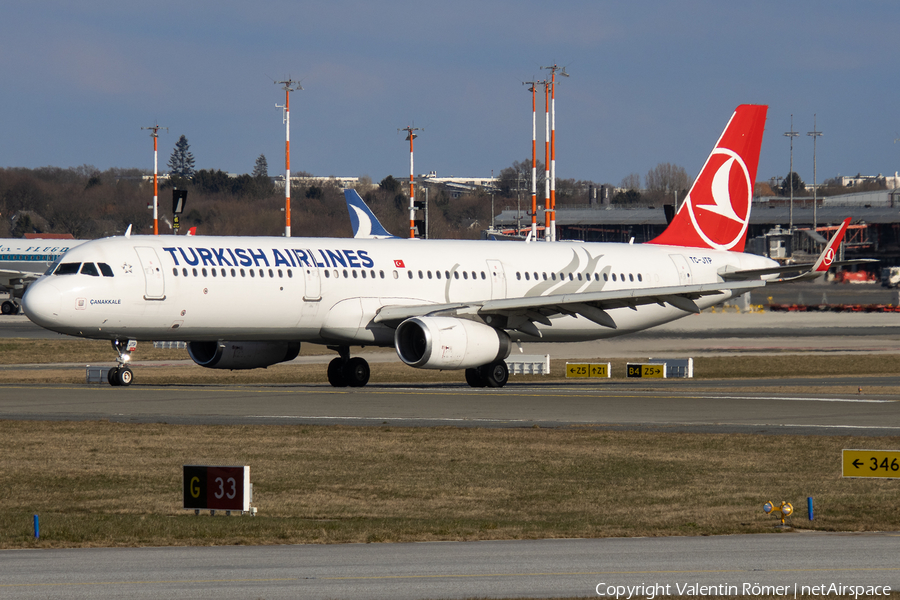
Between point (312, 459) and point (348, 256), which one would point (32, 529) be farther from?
point (348, 256)

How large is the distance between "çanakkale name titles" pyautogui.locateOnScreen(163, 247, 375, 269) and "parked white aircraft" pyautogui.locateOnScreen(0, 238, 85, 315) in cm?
5715

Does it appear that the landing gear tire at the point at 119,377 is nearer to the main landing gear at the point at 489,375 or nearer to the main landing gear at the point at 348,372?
the main landing gear at the point at 348,372

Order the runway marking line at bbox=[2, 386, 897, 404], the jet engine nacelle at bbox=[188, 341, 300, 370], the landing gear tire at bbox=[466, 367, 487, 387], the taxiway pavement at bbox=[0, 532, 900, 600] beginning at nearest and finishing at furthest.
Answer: the taxiway pavement at bbox=[0, 532, 900, 600] → the runway marking line at bbox=[2, 386, 897, 404] → the jet engine nacelle at bbox=[188, 341, 300, 370] → the landing gear tire at bbox=[466, 367, 487, 387]

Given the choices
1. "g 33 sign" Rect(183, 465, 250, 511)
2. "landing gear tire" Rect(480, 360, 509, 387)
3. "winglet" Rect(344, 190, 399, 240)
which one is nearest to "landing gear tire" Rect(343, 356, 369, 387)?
"landing gear tire" Rect(480, 360, 509, 387)

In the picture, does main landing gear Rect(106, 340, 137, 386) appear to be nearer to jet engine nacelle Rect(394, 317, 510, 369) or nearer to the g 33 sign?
jet engine nacelle Rect(394, 317, 510, 369)

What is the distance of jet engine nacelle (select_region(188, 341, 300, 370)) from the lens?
124 feet

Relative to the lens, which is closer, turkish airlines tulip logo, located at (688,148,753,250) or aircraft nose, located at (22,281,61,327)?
aircraft nose, located at (22,281,61,327)

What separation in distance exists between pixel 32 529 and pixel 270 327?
802 inches

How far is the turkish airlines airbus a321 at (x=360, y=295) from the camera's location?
110 feet

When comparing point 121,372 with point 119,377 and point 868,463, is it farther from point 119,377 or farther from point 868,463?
point 868,463

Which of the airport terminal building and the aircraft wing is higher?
the airport terminal building
